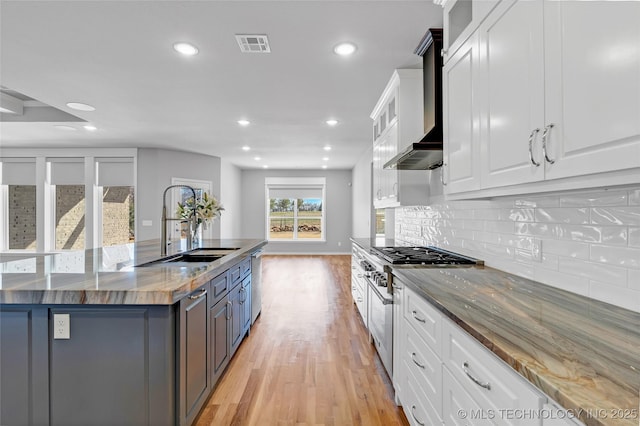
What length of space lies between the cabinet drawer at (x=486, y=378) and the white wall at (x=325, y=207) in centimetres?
836

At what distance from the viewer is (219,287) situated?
2311mm

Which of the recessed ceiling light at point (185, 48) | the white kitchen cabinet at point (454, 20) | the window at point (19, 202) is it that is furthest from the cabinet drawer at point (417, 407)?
the window at point (19, 202)

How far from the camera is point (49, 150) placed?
21.6 ft

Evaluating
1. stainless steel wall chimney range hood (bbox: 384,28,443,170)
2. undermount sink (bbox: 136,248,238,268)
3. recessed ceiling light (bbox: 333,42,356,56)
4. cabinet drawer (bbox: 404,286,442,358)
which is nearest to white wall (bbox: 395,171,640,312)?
stainless steel wall chimney range hood (bbox: 384,28,443,170)

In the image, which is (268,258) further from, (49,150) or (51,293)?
(51,293)

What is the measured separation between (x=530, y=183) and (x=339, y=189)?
8.46m

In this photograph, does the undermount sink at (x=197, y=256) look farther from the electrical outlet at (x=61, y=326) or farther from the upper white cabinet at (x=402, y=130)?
the upper white cabinet at (x=402, y=130)

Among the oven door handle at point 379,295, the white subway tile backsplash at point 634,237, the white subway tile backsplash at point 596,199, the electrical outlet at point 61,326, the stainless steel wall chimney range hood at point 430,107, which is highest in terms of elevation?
the stainless steel wall chimney range hood at point 430,107

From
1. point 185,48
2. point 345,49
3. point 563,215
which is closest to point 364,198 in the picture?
point 345,49

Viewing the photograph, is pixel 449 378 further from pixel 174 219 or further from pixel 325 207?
pixel 325 207

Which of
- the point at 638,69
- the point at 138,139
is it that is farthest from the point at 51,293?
the point at 138,139

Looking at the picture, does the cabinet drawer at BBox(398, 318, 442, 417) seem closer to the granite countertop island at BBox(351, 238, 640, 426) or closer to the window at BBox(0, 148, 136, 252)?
the granite countertop island at BBox(351, 238, 640, 426)

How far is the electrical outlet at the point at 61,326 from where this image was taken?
157cm

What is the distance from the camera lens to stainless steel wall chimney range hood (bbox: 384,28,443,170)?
2.18 meters
